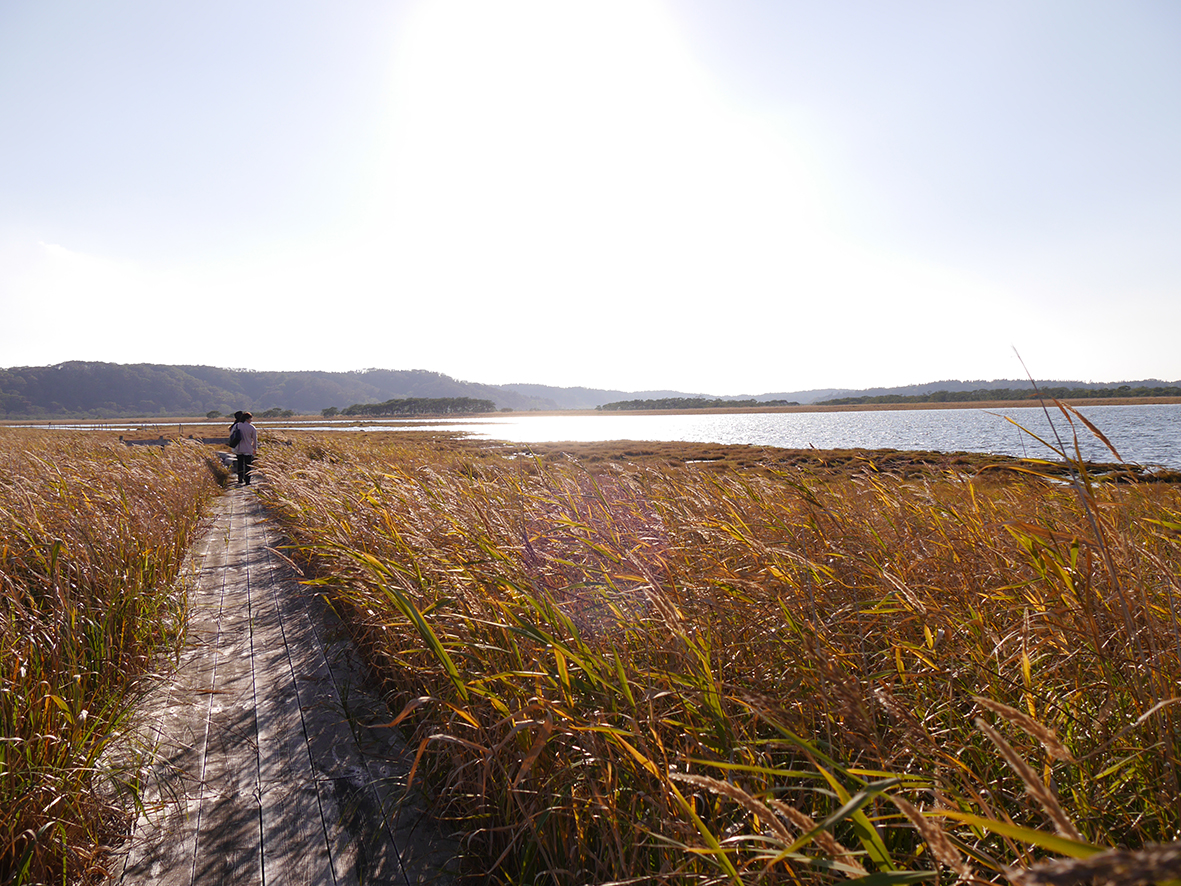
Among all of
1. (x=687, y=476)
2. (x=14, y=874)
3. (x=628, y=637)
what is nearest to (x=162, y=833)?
(x=14, y=874)

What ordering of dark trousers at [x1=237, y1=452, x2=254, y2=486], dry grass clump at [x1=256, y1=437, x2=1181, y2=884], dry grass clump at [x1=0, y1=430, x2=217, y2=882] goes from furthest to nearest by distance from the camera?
dark trousers at [x1=237, y1=452, x2=254, y2=486] → dry grass clump at [x1=0, y1=430, x2=217, y2=882] → dry grass clump at [x1=256, y1=437, x2=1181, y2=884]

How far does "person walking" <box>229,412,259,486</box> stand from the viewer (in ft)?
44.0

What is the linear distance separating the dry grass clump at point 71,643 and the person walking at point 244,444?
670cm

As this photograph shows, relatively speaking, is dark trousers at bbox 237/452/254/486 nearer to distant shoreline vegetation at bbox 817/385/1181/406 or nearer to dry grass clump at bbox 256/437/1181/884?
dry grass clump at bbox 256/437/1181/884

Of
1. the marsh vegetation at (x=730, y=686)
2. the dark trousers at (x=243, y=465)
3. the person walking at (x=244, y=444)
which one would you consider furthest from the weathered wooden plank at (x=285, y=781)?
→ the dark trousers at (x=243, y=465)

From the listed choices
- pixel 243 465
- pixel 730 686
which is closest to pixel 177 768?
pixel 730 686

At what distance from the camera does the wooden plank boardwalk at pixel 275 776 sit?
7.16 ft

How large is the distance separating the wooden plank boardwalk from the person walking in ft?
34.4

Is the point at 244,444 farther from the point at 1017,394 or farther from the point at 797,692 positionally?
the point at 1017,394

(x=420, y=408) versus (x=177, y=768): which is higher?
(x=420, y=408)

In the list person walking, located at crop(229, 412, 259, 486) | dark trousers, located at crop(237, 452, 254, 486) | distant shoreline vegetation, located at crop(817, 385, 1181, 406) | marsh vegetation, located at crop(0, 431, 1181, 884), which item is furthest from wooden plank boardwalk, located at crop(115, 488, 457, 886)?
distant shoreline vegetation, located at crop(817, 385, 1181, 406)

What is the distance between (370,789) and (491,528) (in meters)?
1.75

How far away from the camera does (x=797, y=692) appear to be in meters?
2.36

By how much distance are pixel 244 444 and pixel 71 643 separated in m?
12.1
